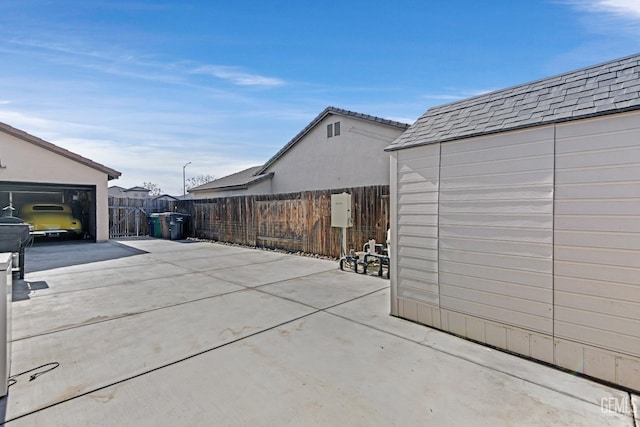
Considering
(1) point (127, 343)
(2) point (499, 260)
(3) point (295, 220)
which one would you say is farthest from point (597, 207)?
(3) point (295, 220)

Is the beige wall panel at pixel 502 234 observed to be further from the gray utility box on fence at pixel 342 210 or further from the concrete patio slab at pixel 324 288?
the gray utility box on fence at pixel 342 210

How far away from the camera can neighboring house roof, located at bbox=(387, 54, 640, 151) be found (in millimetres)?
2486

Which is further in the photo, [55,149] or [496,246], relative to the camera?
[55,149]

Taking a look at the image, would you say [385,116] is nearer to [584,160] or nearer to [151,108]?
[151,108]

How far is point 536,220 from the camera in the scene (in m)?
2.78

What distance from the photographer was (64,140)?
1210 cm

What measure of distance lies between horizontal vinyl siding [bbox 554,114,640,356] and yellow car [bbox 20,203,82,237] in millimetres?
15357

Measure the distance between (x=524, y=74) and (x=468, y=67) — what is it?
1.44 m

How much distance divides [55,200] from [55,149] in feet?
13.5

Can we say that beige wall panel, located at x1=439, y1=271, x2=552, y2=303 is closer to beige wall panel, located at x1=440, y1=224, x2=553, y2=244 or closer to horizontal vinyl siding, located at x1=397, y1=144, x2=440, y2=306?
horizontal vinyl siding, located at x1=397, y1=144, x2=440, y2=306

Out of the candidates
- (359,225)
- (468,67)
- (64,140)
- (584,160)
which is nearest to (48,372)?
(584,160)

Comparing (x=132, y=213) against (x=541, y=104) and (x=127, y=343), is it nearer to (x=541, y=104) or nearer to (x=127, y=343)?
(x=127, y=343)

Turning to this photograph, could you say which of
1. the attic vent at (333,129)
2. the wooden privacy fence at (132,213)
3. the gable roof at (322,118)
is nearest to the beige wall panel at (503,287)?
the gable roof at (322,118)

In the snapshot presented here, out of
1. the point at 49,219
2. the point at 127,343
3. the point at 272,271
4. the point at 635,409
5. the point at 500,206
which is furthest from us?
the point at 49,219
